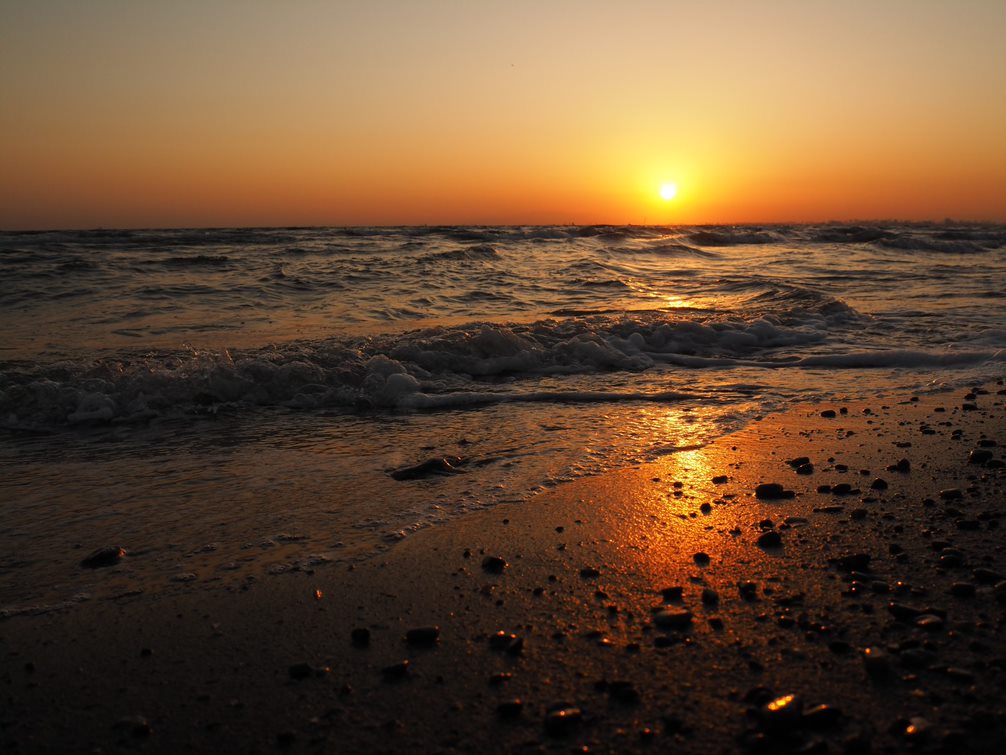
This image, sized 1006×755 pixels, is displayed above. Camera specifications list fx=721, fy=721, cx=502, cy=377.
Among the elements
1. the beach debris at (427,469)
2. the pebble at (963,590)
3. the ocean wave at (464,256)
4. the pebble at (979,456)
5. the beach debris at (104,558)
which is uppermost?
the ocean wave at (464,256)

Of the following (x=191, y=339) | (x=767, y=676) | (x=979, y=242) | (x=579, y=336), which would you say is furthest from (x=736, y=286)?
(x=979, y=242)

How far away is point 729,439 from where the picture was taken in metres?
5.46

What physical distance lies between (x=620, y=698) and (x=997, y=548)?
219 cm

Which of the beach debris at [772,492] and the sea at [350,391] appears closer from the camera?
the sea at [350,391]

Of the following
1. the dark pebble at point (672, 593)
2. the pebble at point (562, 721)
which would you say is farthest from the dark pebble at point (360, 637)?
the dark pebble at point (672, 593)

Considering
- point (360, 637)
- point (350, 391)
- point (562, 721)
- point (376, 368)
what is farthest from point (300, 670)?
point (376, 368)

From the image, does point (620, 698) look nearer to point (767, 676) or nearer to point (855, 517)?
point (767, 676)

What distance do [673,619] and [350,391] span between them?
4938 millimetres

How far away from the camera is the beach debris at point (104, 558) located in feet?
11.2

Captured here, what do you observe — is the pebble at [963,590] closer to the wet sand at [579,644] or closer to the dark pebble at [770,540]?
the wet sand at [579,644]

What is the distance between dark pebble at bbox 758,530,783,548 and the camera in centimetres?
348

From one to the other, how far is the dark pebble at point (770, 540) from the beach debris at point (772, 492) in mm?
639

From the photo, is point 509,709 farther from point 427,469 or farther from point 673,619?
point 427,469

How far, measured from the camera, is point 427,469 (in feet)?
15.6
